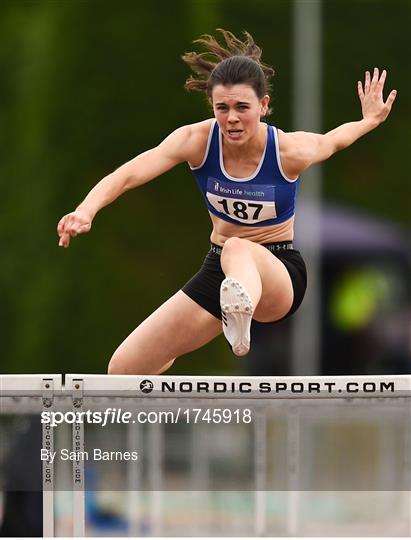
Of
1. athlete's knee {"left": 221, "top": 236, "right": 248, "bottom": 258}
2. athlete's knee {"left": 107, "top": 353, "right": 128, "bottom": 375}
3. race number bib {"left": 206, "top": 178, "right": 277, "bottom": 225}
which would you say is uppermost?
race number bib {"left": 206, "top": 178, "right": 277, "bottom": 225}

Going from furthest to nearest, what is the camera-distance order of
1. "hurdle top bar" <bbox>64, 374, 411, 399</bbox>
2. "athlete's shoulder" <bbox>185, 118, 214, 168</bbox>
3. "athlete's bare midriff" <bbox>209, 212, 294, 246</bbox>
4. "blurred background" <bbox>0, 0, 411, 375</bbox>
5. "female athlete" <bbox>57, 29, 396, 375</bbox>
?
"blurred background" <bbox>0, 0, 411, 375</bbox> → "athlete's bare midriff" <bbox>209, 212, 294, 246</bbox> → "athlete's shoulder" <bbox>185, 118, 214, 168</bbox> → "female athlete" <bbox>57, 29, 396, 375</bbox> → "hurdle top bar" <bbox>64, 374, 411, 399</bbox>

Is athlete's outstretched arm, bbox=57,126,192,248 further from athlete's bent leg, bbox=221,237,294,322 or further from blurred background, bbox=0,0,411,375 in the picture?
blurred background, bbox=0,0,411,375

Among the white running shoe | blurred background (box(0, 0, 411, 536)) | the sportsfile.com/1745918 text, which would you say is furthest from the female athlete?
blurred background (box(0, 0, 411, 536))

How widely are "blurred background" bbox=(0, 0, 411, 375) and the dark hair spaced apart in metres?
9.60

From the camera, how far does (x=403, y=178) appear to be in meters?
23.8

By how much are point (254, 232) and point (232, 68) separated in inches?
36.8

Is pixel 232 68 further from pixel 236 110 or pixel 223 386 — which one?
pixel 223 386

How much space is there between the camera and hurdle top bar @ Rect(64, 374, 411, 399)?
27.7ft

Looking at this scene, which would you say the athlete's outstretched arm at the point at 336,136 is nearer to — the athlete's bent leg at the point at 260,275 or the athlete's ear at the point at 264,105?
the athlete's ear at the point at 264,105

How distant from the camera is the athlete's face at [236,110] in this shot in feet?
27.9

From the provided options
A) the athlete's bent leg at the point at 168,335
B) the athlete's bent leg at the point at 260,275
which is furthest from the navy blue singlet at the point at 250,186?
the athlete's bent leg at the point at 168,335

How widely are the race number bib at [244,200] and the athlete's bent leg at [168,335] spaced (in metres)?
0.53

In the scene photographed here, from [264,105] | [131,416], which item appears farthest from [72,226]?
[131,416]

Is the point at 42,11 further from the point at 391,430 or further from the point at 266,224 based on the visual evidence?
the point at 266,224
